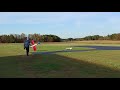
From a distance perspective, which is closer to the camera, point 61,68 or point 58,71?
point 58,71
